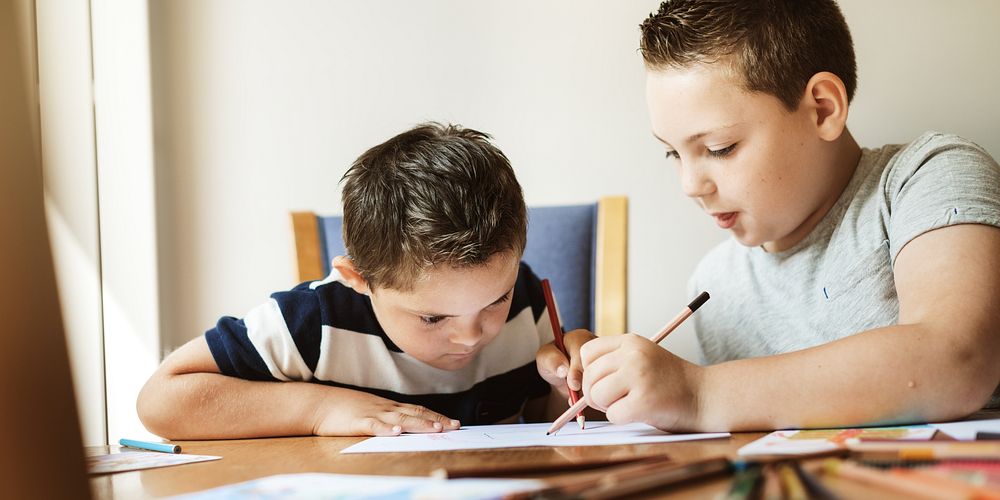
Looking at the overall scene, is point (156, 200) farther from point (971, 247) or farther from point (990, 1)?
point (990, 1)

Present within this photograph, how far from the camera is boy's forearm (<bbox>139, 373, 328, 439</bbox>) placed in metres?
0.99

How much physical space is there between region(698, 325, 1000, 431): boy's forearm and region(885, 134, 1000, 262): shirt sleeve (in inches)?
6.6

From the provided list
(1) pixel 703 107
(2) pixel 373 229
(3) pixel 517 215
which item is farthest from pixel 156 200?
(1) pixel 703 107

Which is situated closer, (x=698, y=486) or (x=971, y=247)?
(x=698, y=486)

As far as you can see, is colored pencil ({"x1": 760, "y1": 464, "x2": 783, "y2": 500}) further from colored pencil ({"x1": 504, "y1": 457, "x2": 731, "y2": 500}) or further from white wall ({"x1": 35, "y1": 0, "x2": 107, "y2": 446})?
white wall ({"x1": 35, "y1": 0, "x2": 107, "y2": 446})

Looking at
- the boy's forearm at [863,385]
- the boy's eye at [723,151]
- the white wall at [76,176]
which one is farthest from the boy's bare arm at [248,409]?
the white wall at [76,176]

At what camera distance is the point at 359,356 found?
1.11m

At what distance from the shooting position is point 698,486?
0.49 metres

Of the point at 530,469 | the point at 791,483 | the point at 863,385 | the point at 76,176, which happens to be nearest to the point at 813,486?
the point at 791,483

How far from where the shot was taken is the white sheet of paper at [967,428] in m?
0.64

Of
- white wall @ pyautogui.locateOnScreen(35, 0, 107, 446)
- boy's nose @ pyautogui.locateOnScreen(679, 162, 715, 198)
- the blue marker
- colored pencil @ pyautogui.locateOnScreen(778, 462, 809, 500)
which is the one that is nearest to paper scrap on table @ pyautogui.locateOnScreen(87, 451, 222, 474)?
the blue marker

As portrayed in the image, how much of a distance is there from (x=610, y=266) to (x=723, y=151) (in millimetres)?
518

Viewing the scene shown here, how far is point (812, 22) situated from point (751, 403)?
552mm

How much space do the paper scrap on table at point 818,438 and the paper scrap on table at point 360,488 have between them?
0.67 feet
